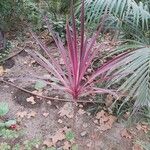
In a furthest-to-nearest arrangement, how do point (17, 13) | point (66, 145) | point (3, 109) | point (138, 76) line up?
point (17, 13), point (3, 109), point (66, 145), point (138, 76)

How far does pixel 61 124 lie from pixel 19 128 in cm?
45

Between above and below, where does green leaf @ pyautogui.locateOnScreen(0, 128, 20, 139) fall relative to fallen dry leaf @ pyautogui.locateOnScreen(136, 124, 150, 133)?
above

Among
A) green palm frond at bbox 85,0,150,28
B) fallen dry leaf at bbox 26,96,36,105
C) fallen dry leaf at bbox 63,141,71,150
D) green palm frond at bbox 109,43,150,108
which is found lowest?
fallen dry leaf at bbox 63,141,71,150

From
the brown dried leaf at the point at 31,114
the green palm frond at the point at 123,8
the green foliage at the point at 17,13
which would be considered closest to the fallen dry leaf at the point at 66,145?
the brown dried leaf at the point at 31,114

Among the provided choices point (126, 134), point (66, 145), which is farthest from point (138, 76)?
point (66, 145)

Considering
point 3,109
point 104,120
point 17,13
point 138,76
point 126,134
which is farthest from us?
point 17,13

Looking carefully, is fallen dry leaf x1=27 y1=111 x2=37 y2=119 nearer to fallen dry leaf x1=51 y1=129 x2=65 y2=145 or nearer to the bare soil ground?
the bare soil ground

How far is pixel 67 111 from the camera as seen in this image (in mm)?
3631

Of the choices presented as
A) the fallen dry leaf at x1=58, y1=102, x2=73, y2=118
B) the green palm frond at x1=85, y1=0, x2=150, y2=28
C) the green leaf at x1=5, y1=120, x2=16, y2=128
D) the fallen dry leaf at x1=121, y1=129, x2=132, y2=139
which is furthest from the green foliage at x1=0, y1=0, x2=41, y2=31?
the fallen dry leaf at x1=121, y1=129, x2=132, y2=139

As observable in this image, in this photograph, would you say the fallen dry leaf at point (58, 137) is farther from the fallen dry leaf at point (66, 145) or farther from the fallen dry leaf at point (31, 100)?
the fallen dry leaf at point (31, 100)

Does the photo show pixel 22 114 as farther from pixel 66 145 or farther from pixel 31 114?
pixel 66 145

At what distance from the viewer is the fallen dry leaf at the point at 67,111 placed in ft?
11.8

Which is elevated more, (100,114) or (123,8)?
(123,8)

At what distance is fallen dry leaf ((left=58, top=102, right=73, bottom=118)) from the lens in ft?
11.8
